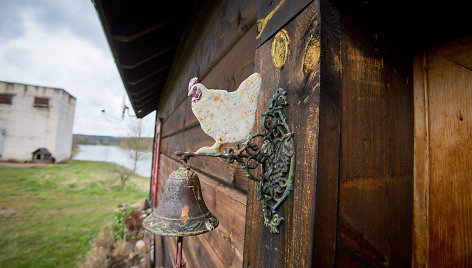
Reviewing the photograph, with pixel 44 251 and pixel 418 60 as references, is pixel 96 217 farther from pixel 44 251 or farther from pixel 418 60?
pixel 418 60

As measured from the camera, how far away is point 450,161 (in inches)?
20.4

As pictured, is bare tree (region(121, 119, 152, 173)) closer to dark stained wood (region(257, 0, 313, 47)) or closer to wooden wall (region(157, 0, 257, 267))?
wooden wall (region(157, 0, 257, 267))

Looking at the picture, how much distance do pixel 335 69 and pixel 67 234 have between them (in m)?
9.23

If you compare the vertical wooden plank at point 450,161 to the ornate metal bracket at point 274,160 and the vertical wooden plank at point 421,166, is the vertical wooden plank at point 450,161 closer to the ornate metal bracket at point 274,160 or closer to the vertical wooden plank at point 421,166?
the vertical wooden plank at point 421,166

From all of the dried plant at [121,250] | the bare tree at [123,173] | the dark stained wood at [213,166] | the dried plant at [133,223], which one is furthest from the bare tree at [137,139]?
the dark stained wood at [213,166]

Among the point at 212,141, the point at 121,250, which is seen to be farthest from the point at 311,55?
the point at 121,250

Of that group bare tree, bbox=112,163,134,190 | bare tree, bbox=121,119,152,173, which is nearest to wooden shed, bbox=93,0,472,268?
bare tree, bbox=121,119,152,173

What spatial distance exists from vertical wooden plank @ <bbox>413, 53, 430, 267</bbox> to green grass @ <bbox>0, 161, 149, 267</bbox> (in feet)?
23.1

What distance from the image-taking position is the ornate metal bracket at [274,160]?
526mm

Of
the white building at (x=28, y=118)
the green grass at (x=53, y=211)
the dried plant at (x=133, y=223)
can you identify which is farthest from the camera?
the white building at (x=28, y=118)

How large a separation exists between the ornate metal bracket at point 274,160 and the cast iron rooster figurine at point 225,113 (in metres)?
0.12

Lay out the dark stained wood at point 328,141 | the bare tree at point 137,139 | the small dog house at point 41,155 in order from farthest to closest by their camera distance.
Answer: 1. the small dog house at point 41,155
2. the bare tree at point 137,139
3. the dark stained wood at point 328,141

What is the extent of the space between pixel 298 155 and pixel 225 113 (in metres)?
0.33

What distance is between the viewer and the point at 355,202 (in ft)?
1.53
